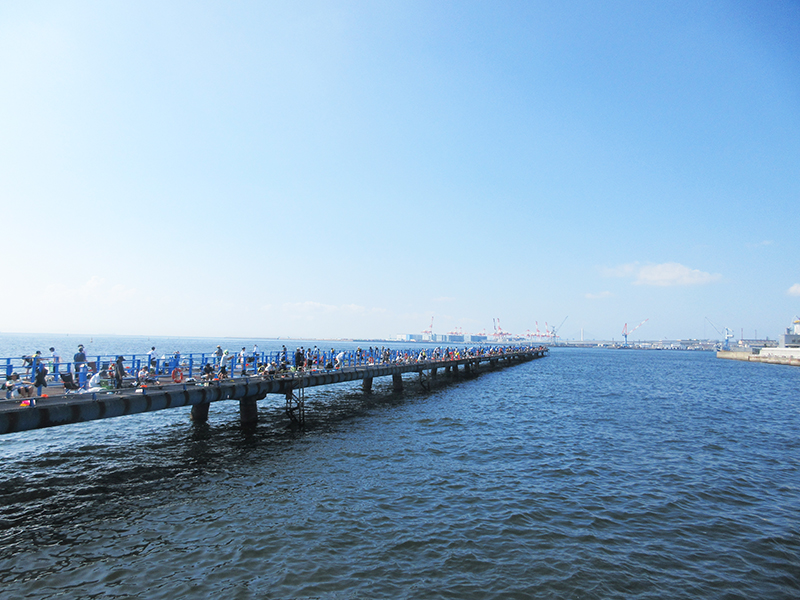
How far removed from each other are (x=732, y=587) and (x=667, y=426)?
20.9 meters

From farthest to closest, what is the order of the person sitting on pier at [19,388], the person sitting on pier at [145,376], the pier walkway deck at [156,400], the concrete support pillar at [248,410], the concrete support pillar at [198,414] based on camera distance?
the concrete support pillar at [198,414] < the concrete support pillar at [248,410] < the person sitting on pier at [145,376] < the person sitting on pier at [19,388] < the pier walkway deck at [156,400]

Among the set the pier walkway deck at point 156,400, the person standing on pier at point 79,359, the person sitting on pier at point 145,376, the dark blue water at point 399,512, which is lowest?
the dark blue water at point 399,512

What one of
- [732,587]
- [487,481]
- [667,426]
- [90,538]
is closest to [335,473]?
[487,481]

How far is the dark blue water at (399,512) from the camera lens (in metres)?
10.0

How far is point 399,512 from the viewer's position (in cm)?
1363

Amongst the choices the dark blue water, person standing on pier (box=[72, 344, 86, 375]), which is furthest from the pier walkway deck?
the dark blue water

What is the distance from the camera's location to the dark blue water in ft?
32.8

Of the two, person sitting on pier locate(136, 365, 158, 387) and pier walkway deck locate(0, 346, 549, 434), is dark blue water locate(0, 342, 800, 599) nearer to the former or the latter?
pier walkway deck locate(0, 346, 549, 434)

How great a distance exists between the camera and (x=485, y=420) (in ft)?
97.4

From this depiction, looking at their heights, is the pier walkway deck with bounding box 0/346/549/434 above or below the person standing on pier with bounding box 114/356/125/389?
below

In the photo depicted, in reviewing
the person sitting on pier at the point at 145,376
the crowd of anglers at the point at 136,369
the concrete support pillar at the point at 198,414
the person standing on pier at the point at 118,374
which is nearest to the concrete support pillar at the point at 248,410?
the crowd of anglers at the point at 136,369

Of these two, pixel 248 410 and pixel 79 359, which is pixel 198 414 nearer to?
pixel 248 410

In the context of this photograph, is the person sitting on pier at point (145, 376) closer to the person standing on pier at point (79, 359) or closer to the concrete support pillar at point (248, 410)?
the person standing on pier at point (79, 359)

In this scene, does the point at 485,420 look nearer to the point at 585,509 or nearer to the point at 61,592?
the point at 585,509
